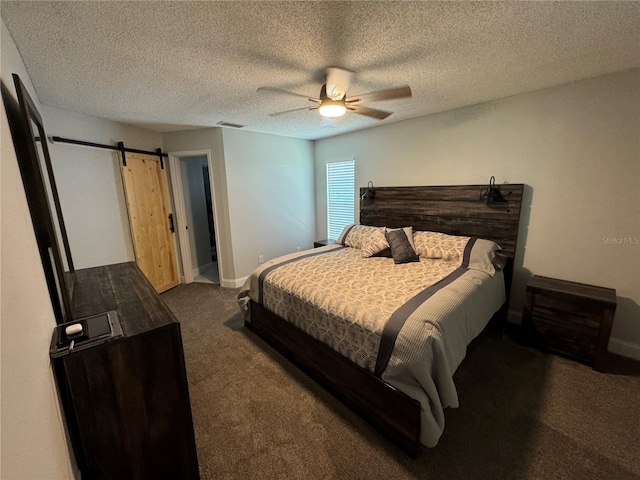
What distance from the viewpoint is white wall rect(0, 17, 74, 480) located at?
63 cm

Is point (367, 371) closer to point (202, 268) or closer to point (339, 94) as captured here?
point (339, 94)

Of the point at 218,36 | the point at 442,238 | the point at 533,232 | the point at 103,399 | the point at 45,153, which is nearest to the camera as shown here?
the point at 103,399

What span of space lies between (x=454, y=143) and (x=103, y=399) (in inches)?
147

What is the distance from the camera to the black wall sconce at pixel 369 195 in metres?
Result: 3.93

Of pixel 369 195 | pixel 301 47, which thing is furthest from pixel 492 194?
pixel 301 47

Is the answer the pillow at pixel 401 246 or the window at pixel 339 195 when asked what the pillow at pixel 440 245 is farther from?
the window at pixel 339 195

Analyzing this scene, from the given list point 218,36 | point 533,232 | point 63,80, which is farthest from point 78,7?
point 533,232

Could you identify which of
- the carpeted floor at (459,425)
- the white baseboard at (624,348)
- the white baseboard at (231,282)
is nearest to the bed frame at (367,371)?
the carpeted floor at (459,425)

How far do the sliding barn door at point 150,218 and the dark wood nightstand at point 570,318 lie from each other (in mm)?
4607

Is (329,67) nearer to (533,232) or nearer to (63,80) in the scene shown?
(63,80)

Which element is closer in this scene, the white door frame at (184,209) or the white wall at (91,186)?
the white wall at (91,186)

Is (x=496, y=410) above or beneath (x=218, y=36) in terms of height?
beneath

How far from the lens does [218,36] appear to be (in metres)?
1.53

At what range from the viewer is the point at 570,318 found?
7.45 ft
